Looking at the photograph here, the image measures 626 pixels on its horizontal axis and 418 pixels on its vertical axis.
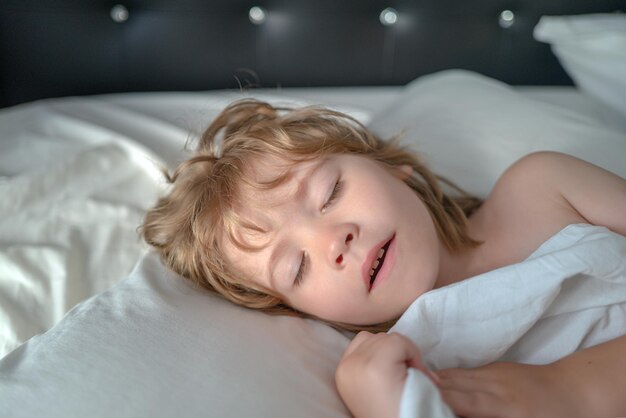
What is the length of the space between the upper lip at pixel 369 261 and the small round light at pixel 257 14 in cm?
80

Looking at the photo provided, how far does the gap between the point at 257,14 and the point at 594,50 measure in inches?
26.0

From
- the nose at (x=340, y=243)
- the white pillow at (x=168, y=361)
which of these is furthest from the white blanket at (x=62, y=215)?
the nose at (x=340, y=243)

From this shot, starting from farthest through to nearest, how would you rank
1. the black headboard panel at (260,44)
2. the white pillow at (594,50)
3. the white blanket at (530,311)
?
1. the black headboard panel at (260,44)
2. the white pillow at (594,50)
3. the white blanket at (530,311)

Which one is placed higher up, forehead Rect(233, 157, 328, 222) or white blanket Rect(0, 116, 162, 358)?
forehead Rect(233, 157, 328, 222)

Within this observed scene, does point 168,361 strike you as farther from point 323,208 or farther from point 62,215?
point 62,215

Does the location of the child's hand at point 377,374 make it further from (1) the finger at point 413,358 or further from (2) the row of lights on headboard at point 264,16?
(2) the row of lights on headboard at point 264,16

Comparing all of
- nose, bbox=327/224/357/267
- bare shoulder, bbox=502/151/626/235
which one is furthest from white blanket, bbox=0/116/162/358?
bare shoulder, bbox=502/151/626/235

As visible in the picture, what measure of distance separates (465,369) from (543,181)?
32 cm

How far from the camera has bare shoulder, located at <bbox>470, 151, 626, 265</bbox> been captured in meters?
0.88

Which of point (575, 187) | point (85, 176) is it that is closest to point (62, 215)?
point (85, 176)

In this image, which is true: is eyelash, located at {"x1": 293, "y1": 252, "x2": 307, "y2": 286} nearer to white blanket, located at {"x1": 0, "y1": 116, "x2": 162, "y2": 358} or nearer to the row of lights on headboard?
white blanket, located at {"x1": 0, "y1": 116, "x2": 162, "y2": 358}

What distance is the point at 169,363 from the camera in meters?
0.64

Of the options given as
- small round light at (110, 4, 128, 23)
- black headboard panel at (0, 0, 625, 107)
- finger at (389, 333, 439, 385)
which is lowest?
finger at (389, 333, 439, 385)

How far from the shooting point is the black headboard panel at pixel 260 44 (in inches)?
53.7
